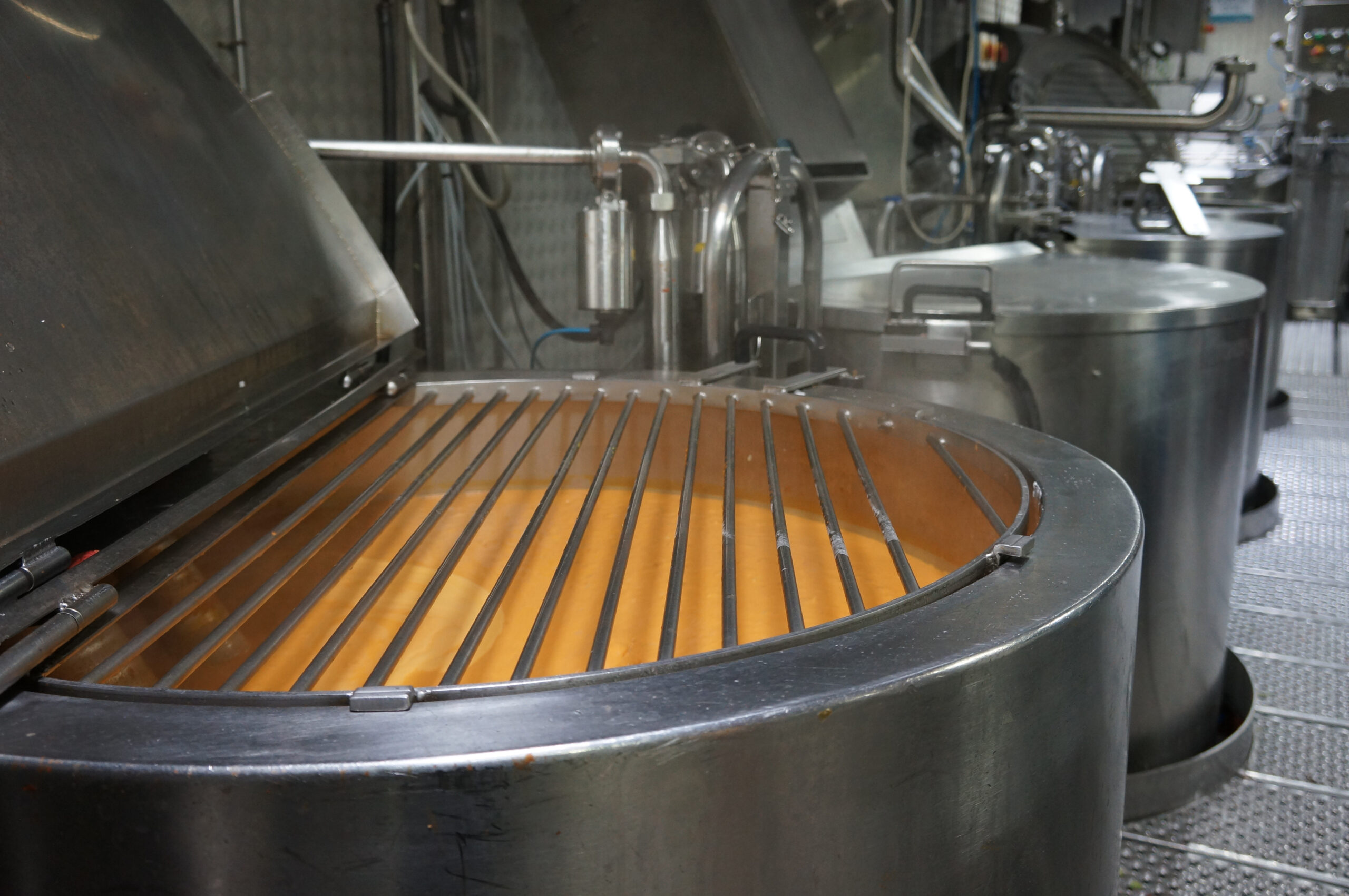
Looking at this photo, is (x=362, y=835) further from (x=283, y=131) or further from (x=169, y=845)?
(x=283, y=131)

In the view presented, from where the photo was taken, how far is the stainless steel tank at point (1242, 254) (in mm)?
3033

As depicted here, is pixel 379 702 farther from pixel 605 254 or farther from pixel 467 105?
pixel 467 105

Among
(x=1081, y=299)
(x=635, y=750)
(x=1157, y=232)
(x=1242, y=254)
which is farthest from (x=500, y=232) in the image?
(x=1242, y=254)

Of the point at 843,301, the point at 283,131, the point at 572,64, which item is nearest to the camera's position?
the point at 283,131

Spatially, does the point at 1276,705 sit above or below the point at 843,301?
below

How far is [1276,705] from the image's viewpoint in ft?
7.16

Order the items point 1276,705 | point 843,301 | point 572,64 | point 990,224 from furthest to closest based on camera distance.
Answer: point 990,224
point 572,64
point 1276,705
point 843,301

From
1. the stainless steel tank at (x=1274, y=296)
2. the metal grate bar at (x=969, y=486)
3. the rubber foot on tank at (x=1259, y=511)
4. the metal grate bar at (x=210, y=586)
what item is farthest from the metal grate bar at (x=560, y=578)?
the stainless steel tank at (x=1274, y=296)

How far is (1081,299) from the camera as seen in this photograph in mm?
1858

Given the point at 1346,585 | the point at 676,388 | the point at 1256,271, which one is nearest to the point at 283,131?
the point at 676,388

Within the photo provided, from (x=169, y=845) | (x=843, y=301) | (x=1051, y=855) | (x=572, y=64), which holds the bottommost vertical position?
(x=1051, y=855)

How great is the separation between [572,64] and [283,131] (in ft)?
4.10

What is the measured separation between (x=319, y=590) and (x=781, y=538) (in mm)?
349

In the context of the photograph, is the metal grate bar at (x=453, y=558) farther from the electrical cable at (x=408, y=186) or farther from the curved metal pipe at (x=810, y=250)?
the electrical cable at (x=408, y=186)
